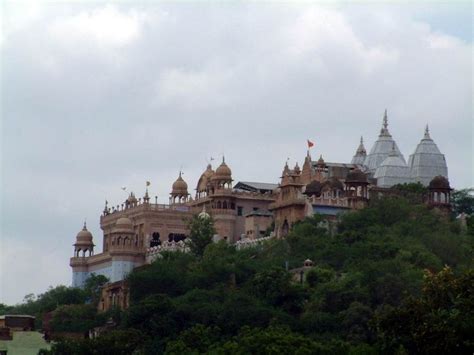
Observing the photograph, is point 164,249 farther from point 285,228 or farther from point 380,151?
point 380,151

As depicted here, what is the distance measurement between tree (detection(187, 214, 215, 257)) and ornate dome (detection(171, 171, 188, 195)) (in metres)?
11.4

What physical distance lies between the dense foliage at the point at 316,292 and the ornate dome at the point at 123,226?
22.6 feet

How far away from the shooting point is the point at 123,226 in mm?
113062

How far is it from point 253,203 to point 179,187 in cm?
699

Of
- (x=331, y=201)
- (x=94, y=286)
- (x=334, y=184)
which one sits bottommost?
(x=94, y=286)

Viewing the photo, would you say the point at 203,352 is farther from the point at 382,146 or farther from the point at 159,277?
Result: the point at 382,146

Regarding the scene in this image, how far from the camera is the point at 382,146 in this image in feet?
384

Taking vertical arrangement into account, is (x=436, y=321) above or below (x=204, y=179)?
below

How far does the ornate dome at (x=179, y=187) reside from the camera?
11975cm

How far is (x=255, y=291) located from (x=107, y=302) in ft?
43.7

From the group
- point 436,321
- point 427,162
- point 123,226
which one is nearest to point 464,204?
point 427,162

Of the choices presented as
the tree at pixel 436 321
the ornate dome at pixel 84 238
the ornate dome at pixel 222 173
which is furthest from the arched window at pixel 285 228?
the tree at pixel 436 321

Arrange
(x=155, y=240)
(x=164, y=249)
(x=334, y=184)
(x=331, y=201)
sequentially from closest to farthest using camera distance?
(x=331, y=201) → (x=334, y=184) → (x=164, y=249) → (x=155, y=240)

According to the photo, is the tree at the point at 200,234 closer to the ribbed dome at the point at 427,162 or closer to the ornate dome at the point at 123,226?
the ornate dome at the point at 123,226
